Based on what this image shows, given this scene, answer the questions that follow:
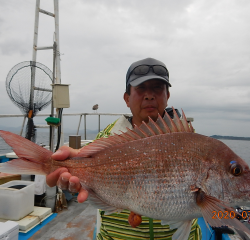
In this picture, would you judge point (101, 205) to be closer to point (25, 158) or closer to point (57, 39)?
point (25, 158)

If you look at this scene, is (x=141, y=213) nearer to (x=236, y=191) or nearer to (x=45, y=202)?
(x=236, y=191)

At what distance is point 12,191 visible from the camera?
11.8ft

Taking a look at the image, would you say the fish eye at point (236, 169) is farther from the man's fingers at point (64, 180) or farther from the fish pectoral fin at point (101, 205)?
the man's fingers at point (64, 180)

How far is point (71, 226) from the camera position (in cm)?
389


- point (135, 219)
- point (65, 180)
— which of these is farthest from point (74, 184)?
point (135, 219)

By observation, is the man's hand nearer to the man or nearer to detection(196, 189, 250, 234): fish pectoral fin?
the man

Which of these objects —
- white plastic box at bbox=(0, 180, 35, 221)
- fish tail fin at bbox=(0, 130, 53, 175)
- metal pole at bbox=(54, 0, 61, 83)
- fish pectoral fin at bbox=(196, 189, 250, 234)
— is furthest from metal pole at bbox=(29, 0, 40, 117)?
fish pectoral fin at bbox=(196, 189, 250, 234)

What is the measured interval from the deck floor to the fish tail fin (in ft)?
8.78

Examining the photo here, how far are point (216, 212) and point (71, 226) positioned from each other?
11.5ft

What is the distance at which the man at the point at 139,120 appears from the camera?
1630 mm

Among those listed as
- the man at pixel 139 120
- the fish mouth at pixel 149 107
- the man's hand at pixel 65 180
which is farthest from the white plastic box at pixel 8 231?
the fish mouth at pixel 149 107

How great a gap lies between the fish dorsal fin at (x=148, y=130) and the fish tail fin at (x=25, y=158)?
302 millimetres

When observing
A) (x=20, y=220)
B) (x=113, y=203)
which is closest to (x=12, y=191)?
(x=20, y=220)

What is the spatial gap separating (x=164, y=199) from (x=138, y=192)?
0.21m
